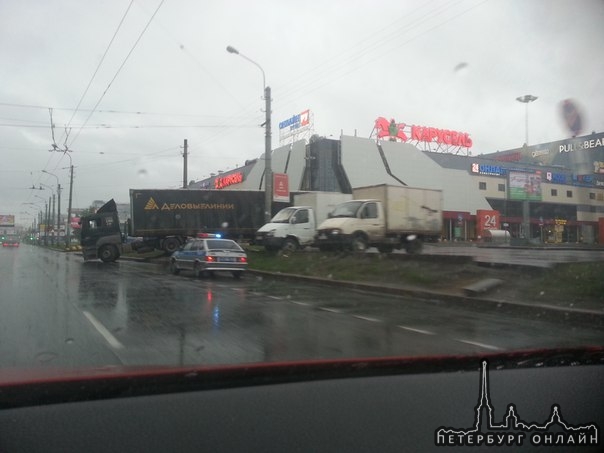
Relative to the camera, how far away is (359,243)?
65.3ft

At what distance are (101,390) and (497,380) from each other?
287cm

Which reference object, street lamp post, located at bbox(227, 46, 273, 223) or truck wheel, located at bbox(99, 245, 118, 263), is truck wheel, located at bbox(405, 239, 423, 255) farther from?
truck wheel, located at bbox(99, 245, 118, 263)

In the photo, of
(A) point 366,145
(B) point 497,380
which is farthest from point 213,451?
(A) point 366,145

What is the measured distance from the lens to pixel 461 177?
183 ft

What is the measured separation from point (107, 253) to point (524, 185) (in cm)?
3711

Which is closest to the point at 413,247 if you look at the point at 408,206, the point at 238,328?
the point at 408,206

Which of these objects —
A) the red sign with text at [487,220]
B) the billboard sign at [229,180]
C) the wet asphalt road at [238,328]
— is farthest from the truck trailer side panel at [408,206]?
the billboard sign at [229,180]

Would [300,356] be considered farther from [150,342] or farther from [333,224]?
[333,224]

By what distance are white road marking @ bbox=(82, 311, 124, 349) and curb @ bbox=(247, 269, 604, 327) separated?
725 cm

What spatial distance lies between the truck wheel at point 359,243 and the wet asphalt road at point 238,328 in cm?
624

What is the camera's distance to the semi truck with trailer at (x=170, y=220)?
91.7 feet

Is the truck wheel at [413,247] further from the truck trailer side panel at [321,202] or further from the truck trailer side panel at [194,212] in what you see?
the truck trailer side panel at [194,212]

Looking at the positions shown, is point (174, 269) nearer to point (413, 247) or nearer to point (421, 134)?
point (413, 247)

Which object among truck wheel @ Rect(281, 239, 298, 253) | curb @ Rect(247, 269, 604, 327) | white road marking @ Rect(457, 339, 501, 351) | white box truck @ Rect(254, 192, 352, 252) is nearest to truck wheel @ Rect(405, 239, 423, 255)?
white box truck @ Rect(254, 192, 352, 252)
